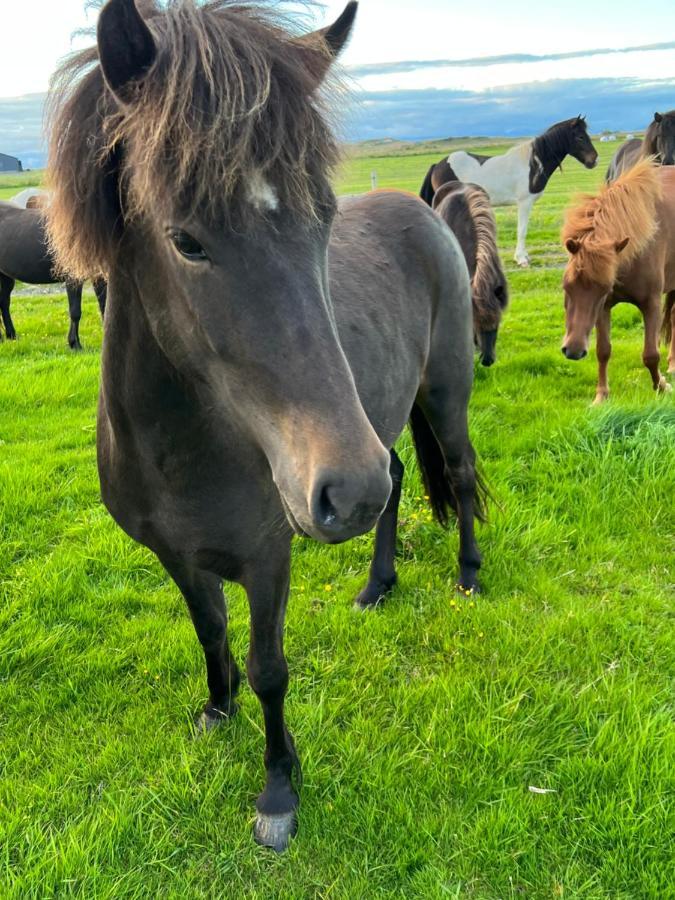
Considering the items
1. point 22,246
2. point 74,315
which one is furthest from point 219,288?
point 22,246

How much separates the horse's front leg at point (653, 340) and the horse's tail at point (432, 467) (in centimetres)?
287

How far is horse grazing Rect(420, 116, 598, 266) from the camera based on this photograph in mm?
13406

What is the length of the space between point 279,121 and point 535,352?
5.77 metres

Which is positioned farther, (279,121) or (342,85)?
(342,85)

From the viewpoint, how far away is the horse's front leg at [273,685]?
77.1 inches

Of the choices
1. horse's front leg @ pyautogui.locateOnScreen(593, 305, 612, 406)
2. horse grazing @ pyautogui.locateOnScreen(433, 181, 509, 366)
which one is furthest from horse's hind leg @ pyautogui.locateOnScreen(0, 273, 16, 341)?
→ horse's front leg @ pyautogui.locateOnScreen(593, 305, 612, 406)

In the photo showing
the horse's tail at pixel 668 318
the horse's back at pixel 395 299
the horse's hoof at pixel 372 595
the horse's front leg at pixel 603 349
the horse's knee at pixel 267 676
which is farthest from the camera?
the horse's tail at pixel 668 318

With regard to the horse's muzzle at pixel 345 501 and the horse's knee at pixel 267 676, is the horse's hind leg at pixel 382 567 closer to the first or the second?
the horse's knee at pixel 267 676

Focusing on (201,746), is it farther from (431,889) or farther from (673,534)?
(673,534)

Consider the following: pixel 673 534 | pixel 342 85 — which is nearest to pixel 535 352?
pixel 673 534

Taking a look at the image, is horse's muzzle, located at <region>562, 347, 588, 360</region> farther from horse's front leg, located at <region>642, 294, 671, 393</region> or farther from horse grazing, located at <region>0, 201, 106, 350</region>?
horse grazing, located at <region>0, 201, 106, 350</region>

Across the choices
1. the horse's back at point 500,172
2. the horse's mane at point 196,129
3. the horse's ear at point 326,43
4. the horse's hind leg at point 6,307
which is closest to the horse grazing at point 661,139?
the horse's back at point 500,172

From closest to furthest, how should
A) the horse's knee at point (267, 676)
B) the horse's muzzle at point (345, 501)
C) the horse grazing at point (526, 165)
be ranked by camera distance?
the horse's muzzle at point (345, 501), the horse's knee at point (267, 676), the horse grazing at point (526, 165)

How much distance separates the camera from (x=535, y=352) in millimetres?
6586
